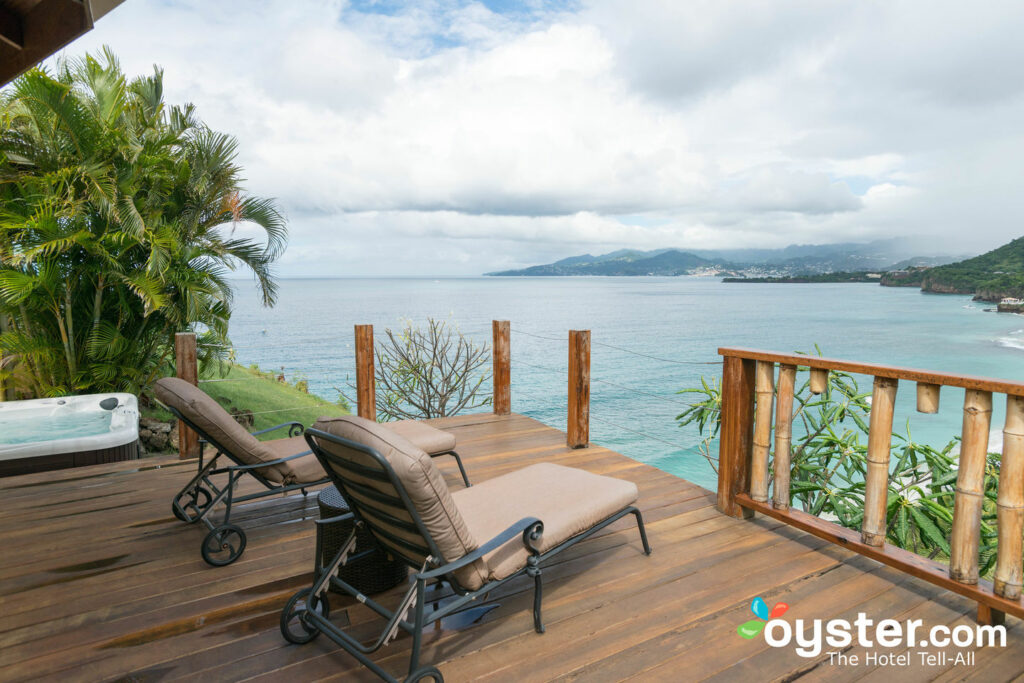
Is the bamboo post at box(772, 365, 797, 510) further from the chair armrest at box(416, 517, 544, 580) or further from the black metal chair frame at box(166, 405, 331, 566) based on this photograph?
the black metal chair frame at box(166, 405, 331, 566)

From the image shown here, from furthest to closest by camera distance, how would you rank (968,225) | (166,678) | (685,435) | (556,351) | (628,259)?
(628,259) → (556,351) → (968,225) → (685,435) → (166,678)

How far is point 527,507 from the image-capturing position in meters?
2.41

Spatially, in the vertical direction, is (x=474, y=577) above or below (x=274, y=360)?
above

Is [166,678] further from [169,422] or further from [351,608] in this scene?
[169,422]

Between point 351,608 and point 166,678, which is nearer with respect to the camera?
point 166,678

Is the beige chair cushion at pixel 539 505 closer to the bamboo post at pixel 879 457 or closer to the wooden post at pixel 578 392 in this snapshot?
the bamboo post at pixel 879 457

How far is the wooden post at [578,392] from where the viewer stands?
448 centimetres

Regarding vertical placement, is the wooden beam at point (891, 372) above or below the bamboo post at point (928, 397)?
above

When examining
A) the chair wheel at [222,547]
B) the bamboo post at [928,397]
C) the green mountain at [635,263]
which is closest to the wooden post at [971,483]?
the bamboo post at [928,397]

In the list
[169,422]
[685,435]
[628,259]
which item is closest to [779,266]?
[685,435]

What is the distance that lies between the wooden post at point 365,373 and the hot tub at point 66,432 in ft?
6.17

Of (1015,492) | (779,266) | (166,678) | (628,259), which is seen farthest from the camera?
(628,259)

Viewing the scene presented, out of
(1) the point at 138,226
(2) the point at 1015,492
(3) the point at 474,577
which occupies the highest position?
(1) the point at 138,226

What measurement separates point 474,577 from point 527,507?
1.72 feet
